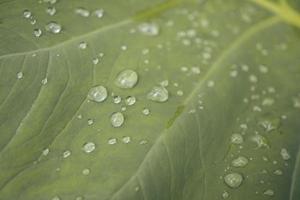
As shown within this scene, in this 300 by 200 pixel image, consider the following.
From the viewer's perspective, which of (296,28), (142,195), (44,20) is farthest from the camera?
(296,28)

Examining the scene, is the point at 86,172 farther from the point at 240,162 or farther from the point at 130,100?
the point at 240,162

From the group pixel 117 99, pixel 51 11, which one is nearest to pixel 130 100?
pixel 117 99

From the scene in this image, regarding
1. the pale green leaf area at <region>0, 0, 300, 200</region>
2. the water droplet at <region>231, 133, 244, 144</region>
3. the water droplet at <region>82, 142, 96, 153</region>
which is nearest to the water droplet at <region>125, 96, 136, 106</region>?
the pale green leaf area at <region>0, 0, 300, 200</region>

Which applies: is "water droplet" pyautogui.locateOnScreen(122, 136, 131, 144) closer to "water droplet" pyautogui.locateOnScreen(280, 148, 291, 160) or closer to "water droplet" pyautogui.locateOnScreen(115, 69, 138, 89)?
"water droplet" pyautogui.locateOnScreen(115, 69, 138, 89)

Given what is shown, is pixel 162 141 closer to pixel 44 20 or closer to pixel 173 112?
pixel 173 112

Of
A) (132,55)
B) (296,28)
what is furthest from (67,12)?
(296,28)

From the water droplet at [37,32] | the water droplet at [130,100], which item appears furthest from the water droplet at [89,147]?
the water droplet at [37,32]
